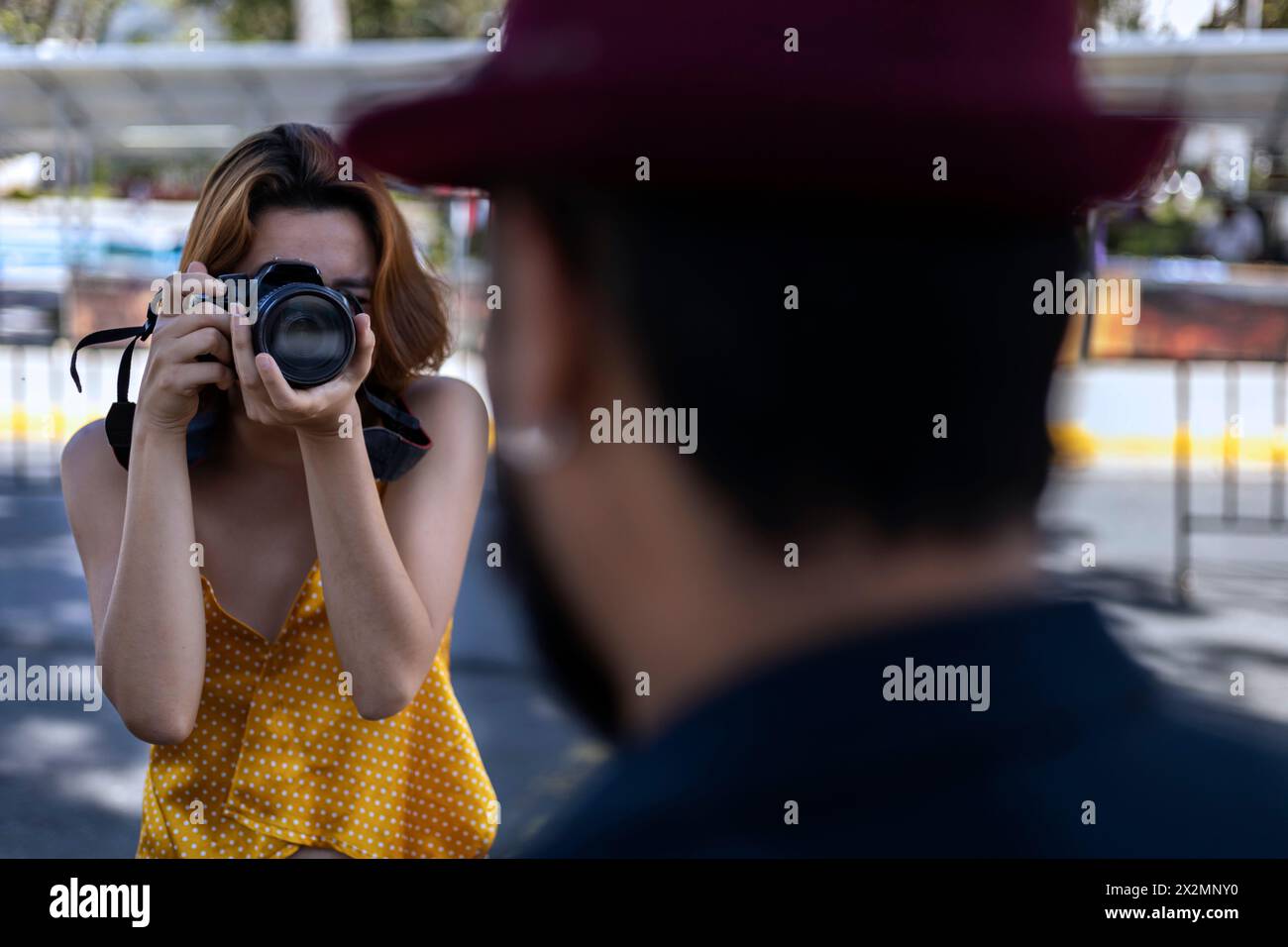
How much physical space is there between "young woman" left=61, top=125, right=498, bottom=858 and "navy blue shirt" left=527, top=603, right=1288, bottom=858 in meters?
0.49

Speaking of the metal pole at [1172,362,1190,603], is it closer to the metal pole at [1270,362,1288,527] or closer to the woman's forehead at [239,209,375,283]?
the metal pole at [1270,362,1288,527]

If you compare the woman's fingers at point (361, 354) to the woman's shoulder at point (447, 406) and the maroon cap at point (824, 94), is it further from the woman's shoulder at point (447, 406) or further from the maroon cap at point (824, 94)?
the maroon cap at point (824, 94)

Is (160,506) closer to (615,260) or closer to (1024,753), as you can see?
(615,260)

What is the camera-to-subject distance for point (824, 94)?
646 mm

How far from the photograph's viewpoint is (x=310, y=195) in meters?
1.20

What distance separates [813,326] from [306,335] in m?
0.55

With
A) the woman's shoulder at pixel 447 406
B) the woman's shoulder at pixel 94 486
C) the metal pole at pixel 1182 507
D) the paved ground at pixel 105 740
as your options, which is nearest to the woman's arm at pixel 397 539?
the woman's shoulder at pixel 447 406

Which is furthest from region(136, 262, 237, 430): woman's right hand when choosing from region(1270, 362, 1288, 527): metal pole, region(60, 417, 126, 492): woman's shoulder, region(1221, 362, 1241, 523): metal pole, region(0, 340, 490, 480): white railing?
region(1270, 362, 1288, 527): metal pole

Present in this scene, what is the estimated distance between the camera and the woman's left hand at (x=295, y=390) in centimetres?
104

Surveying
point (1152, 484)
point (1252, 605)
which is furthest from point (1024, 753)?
point (1152, 484)

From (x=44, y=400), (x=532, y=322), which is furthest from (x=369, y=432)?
(x=44, y=400)

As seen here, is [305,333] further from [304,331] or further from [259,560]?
[259,560]

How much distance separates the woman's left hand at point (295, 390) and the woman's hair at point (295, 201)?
0.16 metres
